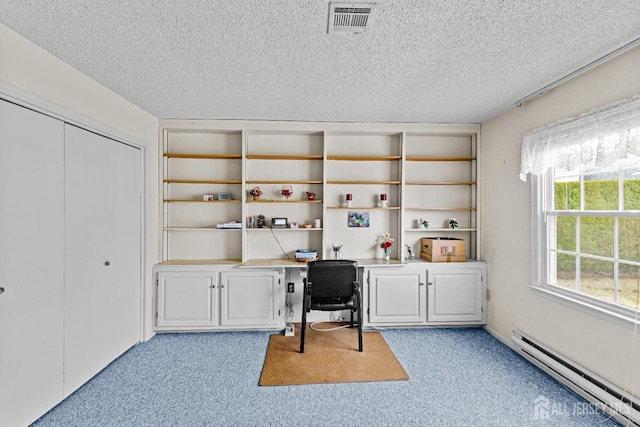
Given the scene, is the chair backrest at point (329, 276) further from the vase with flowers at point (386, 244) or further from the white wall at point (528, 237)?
the white wall at point (528, 237)

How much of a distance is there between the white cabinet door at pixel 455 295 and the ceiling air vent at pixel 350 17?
266 cm

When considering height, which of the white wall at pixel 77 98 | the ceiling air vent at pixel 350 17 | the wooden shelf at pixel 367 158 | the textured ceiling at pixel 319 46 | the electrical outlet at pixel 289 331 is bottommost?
the electrical outlet at pixel 289 331

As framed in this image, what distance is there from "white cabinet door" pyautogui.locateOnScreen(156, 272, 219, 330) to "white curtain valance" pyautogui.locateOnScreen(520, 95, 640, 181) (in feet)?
11.4

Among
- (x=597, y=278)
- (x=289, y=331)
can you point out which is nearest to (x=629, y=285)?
(x=597, y=278)

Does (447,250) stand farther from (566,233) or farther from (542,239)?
(566,233)

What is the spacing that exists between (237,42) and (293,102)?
1043mm

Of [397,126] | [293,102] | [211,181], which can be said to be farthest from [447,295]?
[211,181]

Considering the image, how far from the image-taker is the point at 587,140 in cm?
208

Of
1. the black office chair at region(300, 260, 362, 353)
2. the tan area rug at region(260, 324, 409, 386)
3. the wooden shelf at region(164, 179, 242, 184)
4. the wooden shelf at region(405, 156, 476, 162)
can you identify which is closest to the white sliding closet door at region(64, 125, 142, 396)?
the wooden shelf at region(164, 179, 242, 184)

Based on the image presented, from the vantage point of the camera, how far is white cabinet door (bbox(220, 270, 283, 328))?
3.18 metres

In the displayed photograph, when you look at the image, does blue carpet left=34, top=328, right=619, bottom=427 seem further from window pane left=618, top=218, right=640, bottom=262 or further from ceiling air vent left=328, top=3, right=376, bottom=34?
ceiling air vent left=328, top=3, right=376, bottom=34

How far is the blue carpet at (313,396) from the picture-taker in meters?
1.90

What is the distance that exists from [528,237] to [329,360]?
2.26 metres

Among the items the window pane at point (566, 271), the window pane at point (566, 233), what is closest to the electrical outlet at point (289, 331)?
the window pane at point (566, 271)
